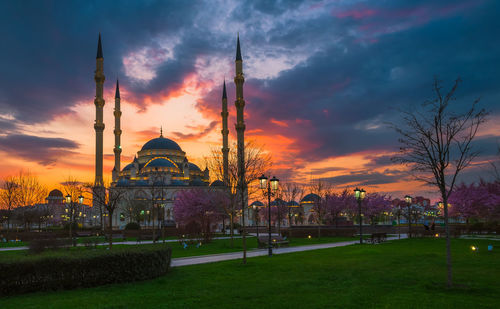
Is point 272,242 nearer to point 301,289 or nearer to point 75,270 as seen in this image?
point 301,289

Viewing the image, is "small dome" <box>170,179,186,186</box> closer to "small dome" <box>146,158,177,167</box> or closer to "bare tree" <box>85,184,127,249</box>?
"small dome" <box>146,158,177,167</box>

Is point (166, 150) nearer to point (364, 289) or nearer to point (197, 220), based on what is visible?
point (197, 220)

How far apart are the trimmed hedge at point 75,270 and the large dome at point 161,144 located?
348ft

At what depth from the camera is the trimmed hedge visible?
11.3 metres

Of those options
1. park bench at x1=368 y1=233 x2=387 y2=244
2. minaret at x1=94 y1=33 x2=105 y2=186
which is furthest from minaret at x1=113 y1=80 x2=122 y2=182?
park bench at x1=368 y1=233 x2=387 y2=244

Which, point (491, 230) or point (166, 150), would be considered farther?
point (166, 150)

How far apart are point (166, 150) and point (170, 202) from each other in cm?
2761

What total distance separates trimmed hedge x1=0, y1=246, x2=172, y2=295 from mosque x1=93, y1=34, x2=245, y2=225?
51.4 metres

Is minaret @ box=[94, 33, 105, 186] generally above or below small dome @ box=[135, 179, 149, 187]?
above

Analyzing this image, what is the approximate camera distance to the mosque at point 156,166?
252 ft

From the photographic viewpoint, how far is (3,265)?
11.1 meters

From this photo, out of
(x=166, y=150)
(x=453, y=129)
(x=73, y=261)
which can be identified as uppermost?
(x=166, y=150)

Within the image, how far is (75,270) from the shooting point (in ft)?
39.1

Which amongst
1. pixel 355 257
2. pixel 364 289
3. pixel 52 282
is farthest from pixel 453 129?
pixel 52 282
